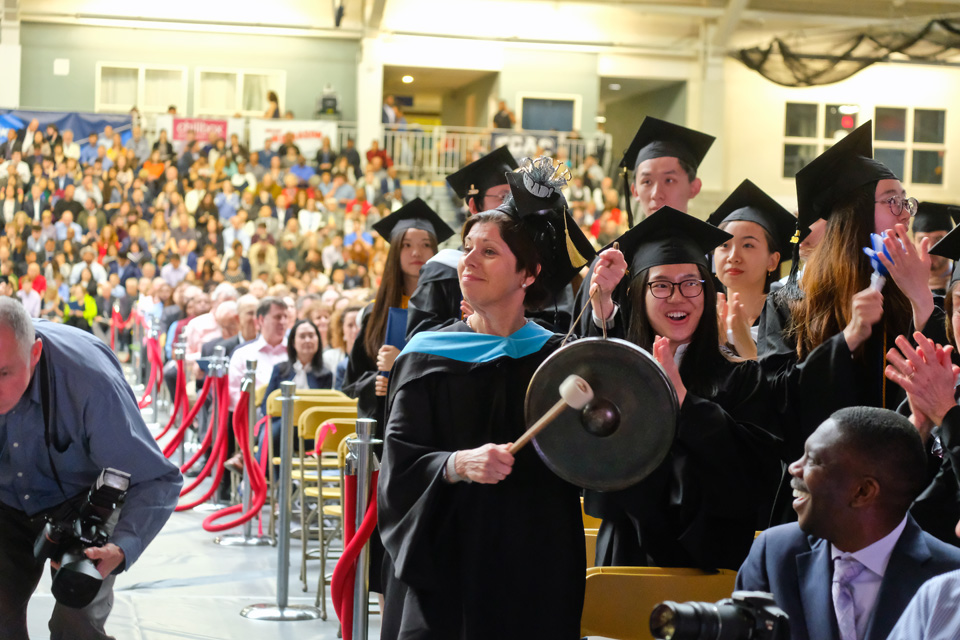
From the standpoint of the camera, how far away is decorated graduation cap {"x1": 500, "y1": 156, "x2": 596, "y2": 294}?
3.21m

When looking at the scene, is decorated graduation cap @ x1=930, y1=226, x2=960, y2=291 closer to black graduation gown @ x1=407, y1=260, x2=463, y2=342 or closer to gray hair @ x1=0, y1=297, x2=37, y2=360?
black graduation gown @ x1=407, y1=260, x2=463, y2=342

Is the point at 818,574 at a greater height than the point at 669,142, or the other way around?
the point at 669,142

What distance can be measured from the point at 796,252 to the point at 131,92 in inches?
919

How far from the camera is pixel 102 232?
20.5 m

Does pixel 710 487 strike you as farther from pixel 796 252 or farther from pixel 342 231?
pixel 342 231

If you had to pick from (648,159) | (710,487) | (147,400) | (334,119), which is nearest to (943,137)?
(334,119)

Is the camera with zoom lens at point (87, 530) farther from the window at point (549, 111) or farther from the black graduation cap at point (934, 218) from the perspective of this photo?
the window at point (549, 111)

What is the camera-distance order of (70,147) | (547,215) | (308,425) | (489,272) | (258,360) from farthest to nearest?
(70,147), (258,360), (308,425), (547,215), (489,272)

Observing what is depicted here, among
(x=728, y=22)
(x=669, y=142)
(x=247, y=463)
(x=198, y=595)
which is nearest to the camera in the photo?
(x=669, y=142)

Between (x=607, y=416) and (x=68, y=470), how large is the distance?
198 centimetres

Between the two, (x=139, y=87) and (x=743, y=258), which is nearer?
(x=743, y=258)

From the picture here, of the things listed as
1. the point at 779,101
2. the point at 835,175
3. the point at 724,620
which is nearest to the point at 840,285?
the point at 835,175

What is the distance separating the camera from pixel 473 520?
9.75 feet

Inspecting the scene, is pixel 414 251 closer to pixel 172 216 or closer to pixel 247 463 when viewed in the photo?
pixel 247 463
